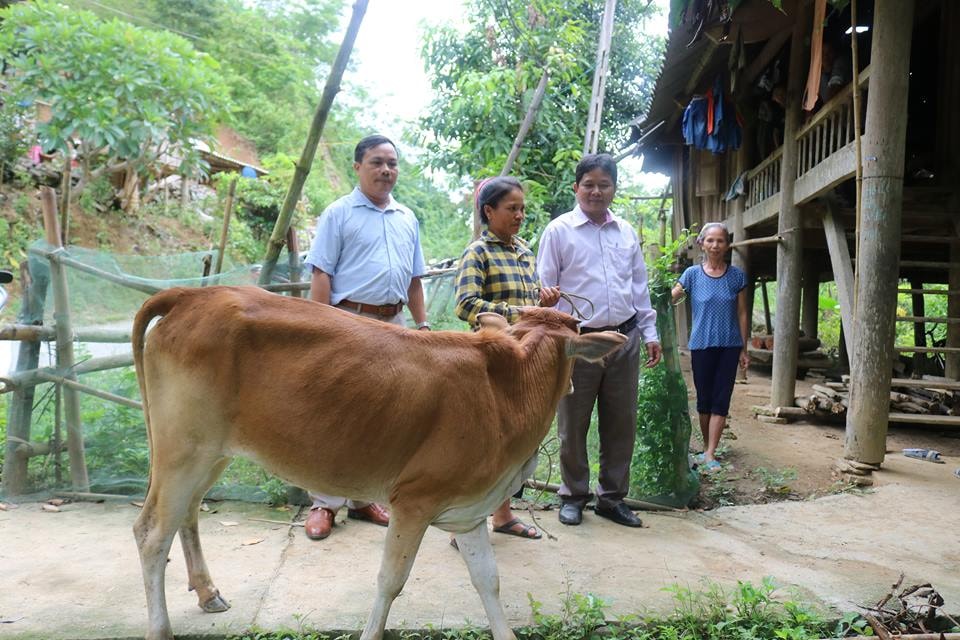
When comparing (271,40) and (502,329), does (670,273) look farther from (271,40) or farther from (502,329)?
(271,40)

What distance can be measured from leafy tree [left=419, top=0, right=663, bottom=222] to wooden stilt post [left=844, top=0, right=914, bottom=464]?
438cm

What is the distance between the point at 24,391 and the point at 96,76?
420 inches

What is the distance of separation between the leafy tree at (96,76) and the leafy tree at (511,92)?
5312 mm

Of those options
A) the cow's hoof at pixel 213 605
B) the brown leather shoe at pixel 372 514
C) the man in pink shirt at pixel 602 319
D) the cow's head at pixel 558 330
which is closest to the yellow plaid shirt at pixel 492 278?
the man in pink shirt at pixel 602 319

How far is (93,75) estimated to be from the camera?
13180mm

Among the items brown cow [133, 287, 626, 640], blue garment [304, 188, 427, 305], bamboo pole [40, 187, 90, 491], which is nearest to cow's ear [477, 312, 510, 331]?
brown cow [133, 287, 626, 640]

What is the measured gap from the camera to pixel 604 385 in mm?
4512

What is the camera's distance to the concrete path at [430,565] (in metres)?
3.23

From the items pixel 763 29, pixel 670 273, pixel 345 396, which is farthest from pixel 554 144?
pixel 345 396

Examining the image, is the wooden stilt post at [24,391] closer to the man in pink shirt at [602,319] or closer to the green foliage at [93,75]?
the man in pink shirt at [602,319]

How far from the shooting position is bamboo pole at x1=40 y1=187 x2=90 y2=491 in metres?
4.73

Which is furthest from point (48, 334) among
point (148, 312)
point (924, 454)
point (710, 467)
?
point (924, 454)

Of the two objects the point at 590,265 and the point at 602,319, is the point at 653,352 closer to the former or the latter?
the point at 602,319

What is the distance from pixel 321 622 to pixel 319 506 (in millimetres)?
1150
